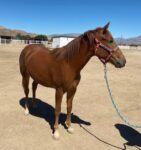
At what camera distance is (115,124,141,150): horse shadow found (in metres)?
5.36

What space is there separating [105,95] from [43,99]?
222 cm

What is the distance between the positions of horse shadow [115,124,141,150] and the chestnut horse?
117cm

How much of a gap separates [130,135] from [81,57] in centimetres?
206

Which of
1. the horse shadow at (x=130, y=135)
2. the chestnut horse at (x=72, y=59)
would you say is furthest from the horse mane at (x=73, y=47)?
the horse shadow at (x=130, y=135)

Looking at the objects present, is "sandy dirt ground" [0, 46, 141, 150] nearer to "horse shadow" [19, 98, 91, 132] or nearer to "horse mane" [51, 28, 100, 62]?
"horse shadow" [19, 98, 91, 132]

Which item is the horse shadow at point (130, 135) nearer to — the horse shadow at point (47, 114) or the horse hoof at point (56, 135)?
the horse shadow at point (47, 114)

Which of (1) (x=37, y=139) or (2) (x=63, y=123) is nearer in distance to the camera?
(1) (x=37, y=139)

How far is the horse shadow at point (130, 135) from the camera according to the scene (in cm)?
536

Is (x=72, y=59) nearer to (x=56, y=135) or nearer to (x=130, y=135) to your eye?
(x=56, y=135)

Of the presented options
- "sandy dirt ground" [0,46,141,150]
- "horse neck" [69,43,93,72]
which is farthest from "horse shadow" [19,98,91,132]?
"horse neck" [69,43,93,72]

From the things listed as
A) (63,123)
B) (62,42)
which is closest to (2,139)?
(63,123)

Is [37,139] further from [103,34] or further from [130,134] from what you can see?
[103,34]

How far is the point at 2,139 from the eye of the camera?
5.20 m

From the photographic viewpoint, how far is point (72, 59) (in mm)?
5195
